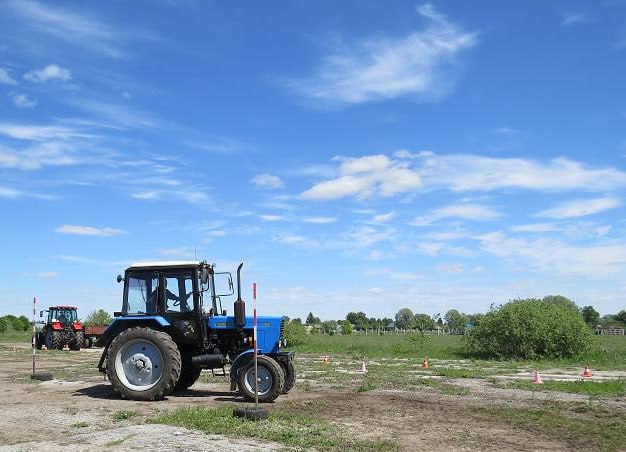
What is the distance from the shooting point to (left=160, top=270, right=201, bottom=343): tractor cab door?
12203 millimetres

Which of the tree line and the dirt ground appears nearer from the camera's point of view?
the dirt ground

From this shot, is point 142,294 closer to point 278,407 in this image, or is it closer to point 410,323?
point 278,407

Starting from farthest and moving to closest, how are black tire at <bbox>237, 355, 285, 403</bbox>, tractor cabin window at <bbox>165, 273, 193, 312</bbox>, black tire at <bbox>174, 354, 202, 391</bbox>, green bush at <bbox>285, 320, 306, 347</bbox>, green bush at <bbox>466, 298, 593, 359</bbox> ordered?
green bush at <bbox>285, 320, 306, 347</bbox>, green bush at <bbox>466, 298, 593, 359</bbox>, black tire at <bbox>174, 354, 202, 391</bbox>, tractor cabin window at <bbox>165, 273, 193, 312</bbox>, black tire at <bbox>237, 355, 285, 403</bbox>

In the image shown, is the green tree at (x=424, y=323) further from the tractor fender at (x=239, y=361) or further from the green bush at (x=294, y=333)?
the tractor fender at (x=239, y=361)

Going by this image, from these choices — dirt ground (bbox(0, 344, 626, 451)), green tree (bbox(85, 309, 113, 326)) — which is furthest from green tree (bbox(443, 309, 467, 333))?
dirt ground (bbox(0, 344, 626, 451))

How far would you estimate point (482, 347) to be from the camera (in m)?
29.0

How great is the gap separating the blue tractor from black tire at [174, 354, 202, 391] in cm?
4

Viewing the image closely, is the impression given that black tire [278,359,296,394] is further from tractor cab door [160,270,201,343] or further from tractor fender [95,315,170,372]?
tractor fender [95,315,170,372]

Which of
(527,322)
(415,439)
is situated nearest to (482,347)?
(527,322)

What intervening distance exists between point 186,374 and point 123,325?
66.0 inches

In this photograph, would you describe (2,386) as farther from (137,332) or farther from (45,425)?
(45,425)

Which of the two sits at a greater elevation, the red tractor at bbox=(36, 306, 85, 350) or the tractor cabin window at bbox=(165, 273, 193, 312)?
the tractor cabin window at bbox=(165, 273, 193, 312)

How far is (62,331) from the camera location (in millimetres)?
32938

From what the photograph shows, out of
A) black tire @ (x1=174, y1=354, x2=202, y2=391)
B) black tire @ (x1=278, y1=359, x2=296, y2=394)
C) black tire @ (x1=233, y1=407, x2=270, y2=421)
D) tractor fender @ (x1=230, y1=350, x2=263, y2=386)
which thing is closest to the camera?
black tire @ (x1=233, y1=407, x2=270, y2=421)
